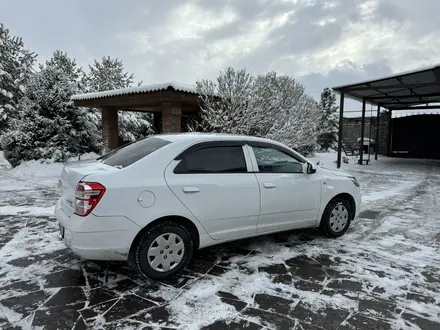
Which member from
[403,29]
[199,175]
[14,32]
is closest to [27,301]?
[199,175]

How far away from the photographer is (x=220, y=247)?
4.17m

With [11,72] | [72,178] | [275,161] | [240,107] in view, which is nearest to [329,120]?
[240,107]

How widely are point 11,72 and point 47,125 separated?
13512 millimetres

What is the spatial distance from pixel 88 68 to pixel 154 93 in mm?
20175

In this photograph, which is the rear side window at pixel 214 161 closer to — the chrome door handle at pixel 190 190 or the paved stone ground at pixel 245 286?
the chrome door handle at pixel 190 190

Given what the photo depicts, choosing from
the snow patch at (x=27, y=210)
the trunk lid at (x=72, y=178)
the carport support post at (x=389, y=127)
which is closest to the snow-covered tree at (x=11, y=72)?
the snow patch at (x=27, y=210)

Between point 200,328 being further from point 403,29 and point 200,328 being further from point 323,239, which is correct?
point 403,29

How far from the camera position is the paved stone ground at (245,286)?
2.60m

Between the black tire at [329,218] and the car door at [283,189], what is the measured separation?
22 cm

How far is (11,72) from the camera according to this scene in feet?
71.1

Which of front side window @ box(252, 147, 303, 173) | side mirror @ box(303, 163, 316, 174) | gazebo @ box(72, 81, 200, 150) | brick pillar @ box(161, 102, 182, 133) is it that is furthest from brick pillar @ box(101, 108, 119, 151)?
side mirror @ box(303, 163, 316, 174)

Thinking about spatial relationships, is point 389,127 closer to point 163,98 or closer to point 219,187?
point 163,98

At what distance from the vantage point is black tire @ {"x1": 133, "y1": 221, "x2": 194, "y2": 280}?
308cm

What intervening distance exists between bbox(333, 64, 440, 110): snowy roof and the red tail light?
36.2 ft
